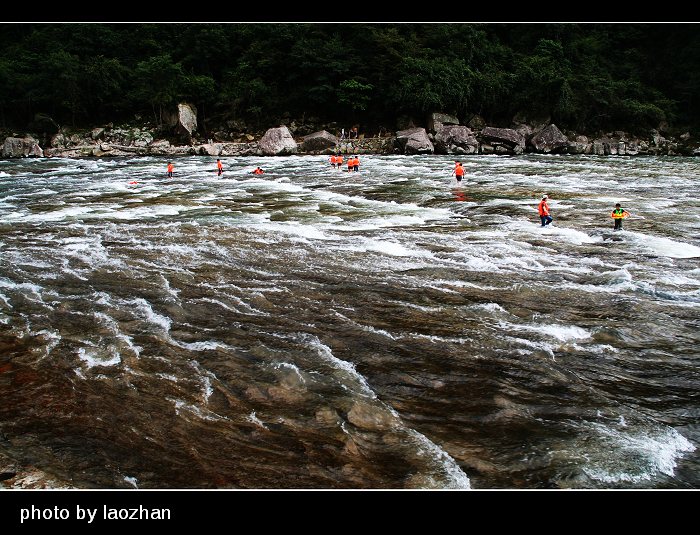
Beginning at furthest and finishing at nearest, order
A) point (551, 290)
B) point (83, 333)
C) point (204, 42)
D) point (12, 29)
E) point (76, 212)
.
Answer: point (12, 29)
point (204, 42)
point (76, 212)
point (551, 290)
point (83, 333)

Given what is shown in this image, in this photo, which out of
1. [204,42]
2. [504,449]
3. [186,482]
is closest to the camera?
[186,482]

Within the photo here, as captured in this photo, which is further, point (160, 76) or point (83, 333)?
point (160, 76)

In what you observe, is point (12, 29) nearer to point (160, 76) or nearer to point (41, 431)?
point (160, 76)

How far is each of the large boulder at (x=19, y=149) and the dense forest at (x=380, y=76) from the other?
10.1 m

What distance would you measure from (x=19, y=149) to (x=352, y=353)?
44.2 metres

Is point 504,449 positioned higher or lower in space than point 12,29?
lower

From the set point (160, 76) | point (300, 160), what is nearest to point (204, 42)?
point (160, 76)


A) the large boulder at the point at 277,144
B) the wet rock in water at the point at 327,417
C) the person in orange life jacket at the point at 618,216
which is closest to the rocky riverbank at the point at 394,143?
the large boulder at the point at 277,144

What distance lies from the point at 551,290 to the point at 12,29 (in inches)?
3050

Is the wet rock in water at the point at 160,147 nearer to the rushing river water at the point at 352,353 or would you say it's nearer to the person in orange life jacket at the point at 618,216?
the rushing river water at the point at 352,353

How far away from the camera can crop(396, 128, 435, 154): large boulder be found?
38.4 metres

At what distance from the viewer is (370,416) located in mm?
5203

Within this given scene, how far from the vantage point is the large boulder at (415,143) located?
3841cm

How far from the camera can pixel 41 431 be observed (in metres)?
4.78
